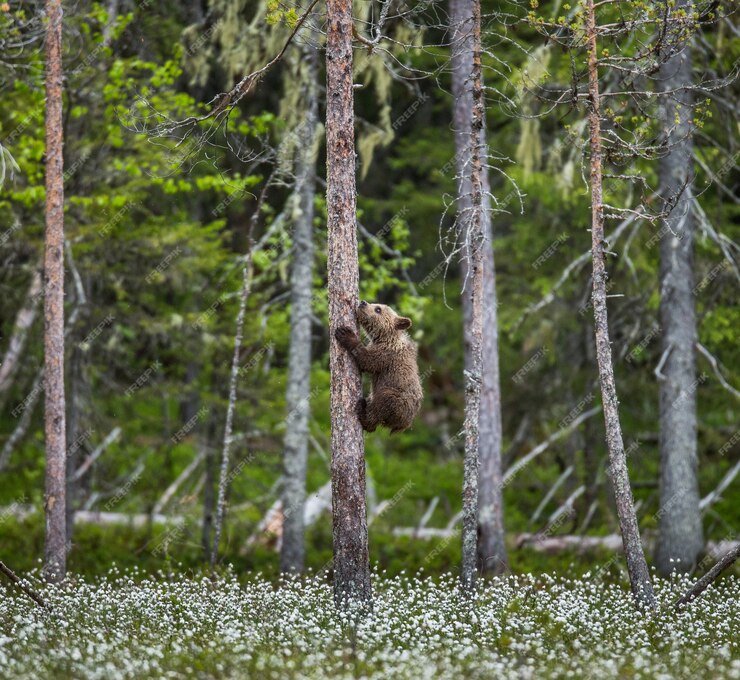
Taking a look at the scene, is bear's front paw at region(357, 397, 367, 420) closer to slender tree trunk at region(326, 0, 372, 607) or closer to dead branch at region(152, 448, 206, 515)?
slender tree trunk at region(326, 0, 372, 607)

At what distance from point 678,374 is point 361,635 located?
8789 mm

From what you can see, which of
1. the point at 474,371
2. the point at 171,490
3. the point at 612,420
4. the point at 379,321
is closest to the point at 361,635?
the point at 379,321

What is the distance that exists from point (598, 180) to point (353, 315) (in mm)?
3660

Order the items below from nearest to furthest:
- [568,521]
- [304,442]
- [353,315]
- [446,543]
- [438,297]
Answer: [353,315], [304,442], [446,543], [568,521], [438,297]

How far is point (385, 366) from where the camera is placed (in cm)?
1104

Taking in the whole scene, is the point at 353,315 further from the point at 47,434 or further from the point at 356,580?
the point at 47,434

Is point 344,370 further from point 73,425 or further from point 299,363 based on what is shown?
point 73,425

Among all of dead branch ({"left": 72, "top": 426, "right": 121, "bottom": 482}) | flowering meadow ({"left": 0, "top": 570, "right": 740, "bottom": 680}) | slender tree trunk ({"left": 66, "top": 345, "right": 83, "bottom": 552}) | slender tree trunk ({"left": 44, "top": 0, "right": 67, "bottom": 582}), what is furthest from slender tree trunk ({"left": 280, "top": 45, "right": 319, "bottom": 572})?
slender tree trunk ({"left": 44, "top": 0, "right": 67, "bottom": 582})

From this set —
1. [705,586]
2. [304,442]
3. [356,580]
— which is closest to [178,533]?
[304,442]

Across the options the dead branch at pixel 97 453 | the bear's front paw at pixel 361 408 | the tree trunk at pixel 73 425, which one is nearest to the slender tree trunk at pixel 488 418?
the bear's front paw at pixel 361 408

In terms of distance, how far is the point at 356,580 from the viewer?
1071 centimetres

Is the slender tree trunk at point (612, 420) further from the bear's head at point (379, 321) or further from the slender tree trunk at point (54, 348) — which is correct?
the slender tree trunk at point (54, 348)

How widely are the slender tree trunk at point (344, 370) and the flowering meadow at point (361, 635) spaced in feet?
1.81

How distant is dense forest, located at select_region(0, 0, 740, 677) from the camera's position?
1080 cm
